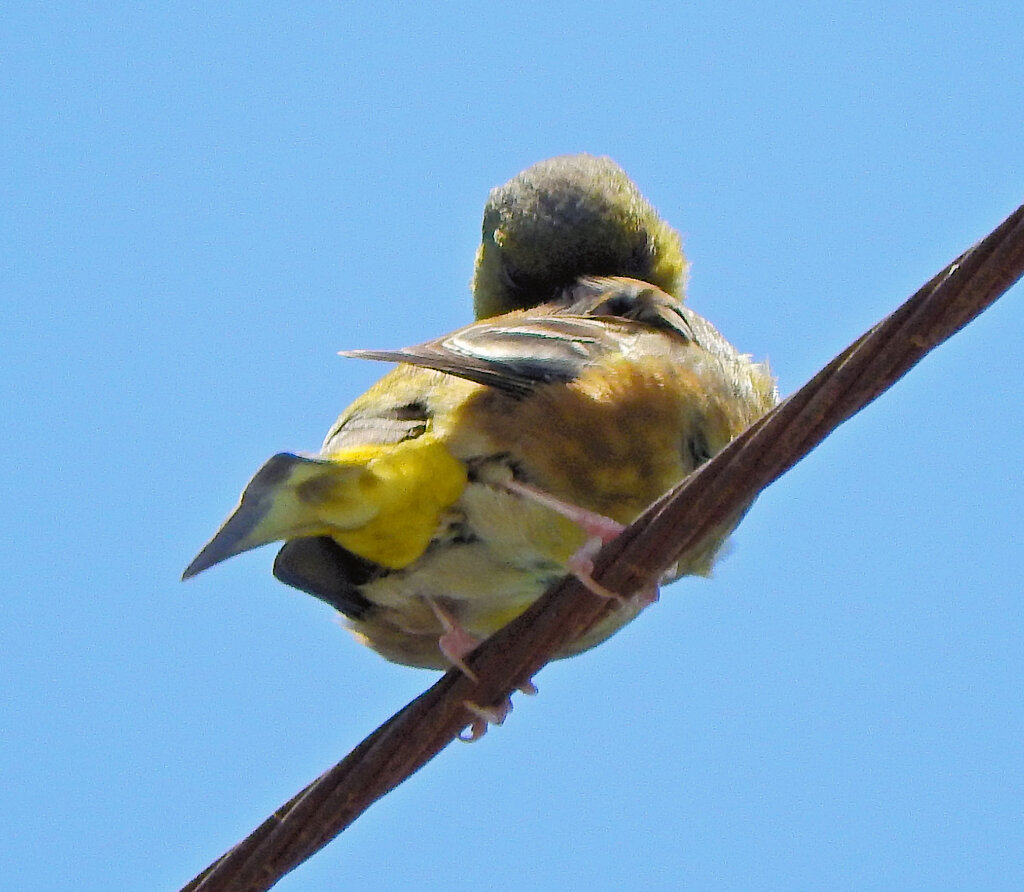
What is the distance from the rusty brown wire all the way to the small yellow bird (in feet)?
1.65

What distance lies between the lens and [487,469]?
14.0 feet

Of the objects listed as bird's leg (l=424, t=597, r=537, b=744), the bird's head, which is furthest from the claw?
the bird's head

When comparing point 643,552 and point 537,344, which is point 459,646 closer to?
point 537,344

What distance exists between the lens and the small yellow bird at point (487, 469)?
414 cm

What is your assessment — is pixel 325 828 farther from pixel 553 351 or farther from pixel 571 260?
pixel 571 260

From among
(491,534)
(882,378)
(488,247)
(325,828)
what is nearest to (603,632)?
(491,534)

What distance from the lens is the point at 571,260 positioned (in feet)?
21.8

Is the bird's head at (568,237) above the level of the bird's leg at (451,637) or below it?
above

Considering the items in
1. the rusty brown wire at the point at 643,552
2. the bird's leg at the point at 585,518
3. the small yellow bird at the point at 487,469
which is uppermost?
the small yellow bird at the point at 487,469

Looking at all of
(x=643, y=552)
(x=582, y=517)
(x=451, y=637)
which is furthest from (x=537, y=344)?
(x=643, y=552)

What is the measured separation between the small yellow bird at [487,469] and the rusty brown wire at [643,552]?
1.65 ft

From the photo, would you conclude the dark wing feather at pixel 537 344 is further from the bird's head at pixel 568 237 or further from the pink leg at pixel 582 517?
the bird's head at pixel 568 237

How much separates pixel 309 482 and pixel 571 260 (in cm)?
295

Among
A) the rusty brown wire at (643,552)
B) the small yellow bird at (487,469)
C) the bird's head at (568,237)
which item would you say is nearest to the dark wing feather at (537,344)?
the small yellow bird at (487,469)
